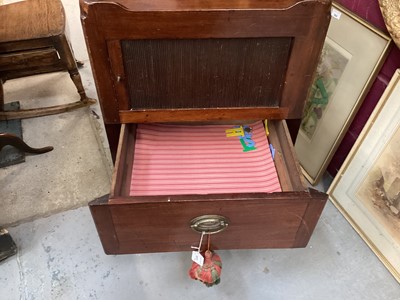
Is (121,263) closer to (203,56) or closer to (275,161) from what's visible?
(275,161)

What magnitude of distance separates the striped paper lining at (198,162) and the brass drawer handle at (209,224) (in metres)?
0.12

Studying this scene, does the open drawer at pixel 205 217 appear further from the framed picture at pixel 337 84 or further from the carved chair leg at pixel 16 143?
the carved chair leg at pixel 16 143

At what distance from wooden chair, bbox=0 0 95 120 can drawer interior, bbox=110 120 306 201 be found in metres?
0.65

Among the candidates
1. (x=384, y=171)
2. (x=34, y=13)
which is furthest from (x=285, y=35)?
(x=34, y=13)

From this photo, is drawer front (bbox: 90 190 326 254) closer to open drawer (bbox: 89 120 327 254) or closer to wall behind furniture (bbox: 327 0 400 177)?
open drawer (bbox: 89 120 327 254)

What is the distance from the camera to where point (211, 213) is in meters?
0.71

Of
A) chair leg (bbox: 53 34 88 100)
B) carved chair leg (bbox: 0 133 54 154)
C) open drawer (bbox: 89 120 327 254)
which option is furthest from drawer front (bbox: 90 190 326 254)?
chair leg (bbox: 53 34 88 100)

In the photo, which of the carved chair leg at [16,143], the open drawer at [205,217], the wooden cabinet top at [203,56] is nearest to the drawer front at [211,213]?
the open drawer at [205,217]

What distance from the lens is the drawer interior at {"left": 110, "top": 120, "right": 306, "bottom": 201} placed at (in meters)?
0.81

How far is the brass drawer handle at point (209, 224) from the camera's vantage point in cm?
72

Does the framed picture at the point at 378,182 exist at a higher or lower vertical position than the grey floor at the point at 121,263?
higher

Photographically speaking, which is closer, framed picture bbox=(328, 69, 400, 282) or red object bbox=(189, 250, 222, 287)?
red object bbox=(189, 250, 222, 287)

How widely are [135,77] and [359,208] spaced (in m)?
0.85

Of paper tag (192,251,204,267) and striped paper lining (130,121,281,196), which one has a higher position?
striped paper lining (130,121,281,196)
